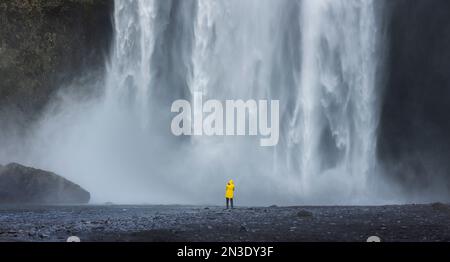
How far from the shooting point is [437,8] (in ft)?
158

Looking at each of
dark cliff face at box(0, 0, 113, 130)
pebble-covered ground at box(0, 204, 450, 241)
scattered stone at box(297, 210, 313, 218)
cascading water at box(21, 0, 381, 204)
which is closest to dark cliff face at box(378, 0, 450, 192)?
cascading water at box(21, 0, 381, 204)

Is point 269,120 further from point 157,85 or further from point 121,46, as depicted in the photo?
point 121,46

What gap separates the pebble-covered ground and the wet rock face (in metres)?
8.82

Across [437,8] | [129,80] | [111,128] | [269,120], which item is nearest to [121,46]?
[129,80]

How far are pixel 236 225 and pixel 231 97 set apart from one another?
23221 mm

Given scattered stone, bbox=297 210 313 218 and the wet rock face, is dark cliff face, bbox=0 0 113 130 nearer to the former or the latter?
the wet rock face

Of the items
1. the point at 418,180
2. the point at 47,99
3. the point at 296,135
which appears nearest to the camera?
the point at 296,135

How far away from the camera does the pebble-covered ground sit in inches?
835

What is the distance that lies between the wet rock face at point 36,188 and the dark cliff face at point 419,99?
20.4m

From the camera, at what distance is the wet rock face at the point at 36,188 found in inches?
1534

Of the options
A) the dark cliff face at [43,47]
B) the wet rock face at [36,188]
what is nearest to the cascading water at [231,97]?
the dark cliff face at [43,47]

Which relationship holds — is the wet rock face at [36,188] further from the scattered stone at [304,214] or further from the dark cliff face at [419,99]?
the dark cliff face at [419,99]
